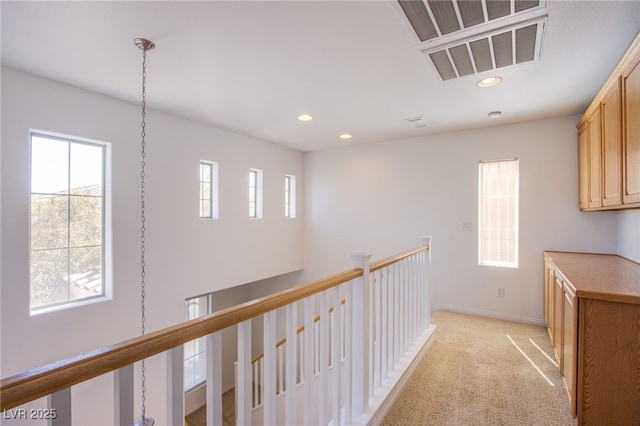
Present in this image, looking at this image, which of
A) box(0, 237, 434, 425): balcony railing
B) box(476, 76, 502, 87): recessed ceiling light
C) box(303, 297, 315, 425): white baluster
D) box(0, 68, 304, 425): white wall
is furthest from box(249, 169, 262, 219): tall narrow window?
box(303, 297, 315, 425): white baluster

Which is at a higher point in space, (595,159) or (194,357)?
(595,159)

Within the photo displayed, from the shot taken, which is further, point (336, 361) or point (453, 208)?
point (453, 208)

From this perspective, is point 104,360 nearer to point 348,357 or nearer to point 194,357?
point 348,357

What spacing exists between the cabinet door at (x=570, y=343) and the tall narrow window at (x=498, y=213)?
1.95 metres

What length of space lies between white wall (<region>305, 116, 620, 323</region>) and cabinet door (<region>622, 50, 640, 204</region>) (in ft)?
5.87

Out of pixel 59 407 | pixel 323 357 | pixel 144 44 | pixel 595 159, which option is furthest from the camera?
pixel 595 159

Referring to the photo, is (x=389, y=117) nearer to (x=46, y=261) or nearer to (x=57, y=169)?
(x=57, y=169)

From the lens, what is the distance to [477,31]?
77.9 inches

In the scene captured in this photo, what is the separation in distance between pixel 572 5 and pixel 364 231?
386cm

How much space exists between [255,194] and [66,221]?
2578mm

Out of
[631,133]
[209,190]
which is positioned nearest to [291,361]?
[631,133]

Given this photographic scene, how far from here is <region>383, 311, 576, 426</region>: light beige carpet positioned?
6.79 feet

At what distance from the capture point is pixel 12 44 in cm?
217

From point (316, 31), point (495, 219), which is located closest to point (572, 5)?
point (316, 31)
